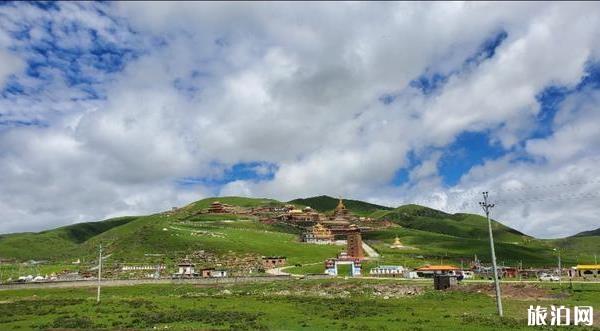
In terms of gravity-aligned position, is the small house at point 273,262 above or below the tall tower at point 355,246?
below

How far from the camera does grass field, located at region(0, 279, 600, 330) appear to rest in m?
50.2

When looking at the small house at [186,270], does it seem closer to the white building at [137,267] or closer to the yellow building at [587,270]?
the white building at [137,267]

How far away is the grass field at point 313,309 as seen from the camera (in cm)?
5025

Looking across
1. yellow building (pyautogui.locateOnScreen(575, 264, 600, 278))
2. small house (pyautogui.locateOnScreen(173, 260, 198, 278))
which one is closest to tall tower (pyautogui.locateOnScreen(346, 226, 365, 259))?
small house (pyautogui.locateOnScreen(173, 260, 198, 278))

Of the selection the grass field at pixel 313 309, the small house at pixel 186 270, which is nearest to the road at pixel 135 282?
the grass field at pixel 313 309

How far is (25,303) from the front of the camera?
77.9m

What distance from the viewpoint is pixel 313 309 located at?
62781 millimetres

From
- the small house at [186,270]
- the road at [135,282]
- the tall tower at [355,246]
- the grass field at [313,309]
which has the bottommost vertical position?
the grass field at [313,309]

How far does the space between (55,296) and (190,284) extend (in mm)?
25773

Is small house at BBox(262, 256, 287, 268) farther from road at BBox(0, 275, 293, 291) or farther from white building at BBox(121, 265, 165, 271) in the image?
road at BBox(0, 275, 293, 291)

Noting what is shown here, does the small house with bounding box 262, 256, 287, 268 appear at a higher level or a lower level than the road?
higher

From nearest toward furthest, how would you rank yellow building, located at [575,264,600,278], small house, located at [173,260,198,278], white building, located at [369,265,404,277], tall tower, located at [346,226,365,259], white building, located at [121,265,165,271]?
white building, located at [369,265,404,277]
yellow building, located at [575,264,600,278]
small house, located at [173,260,198,278]
white building, located at [121,265,165,271]
tall tower, located at [346,226,365,259]

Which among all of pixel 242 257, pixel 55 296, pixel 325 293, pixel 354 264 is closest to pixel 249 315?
pixel 325 293

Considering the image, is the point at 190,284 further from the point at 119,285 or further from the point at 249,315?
the point at 249,315
